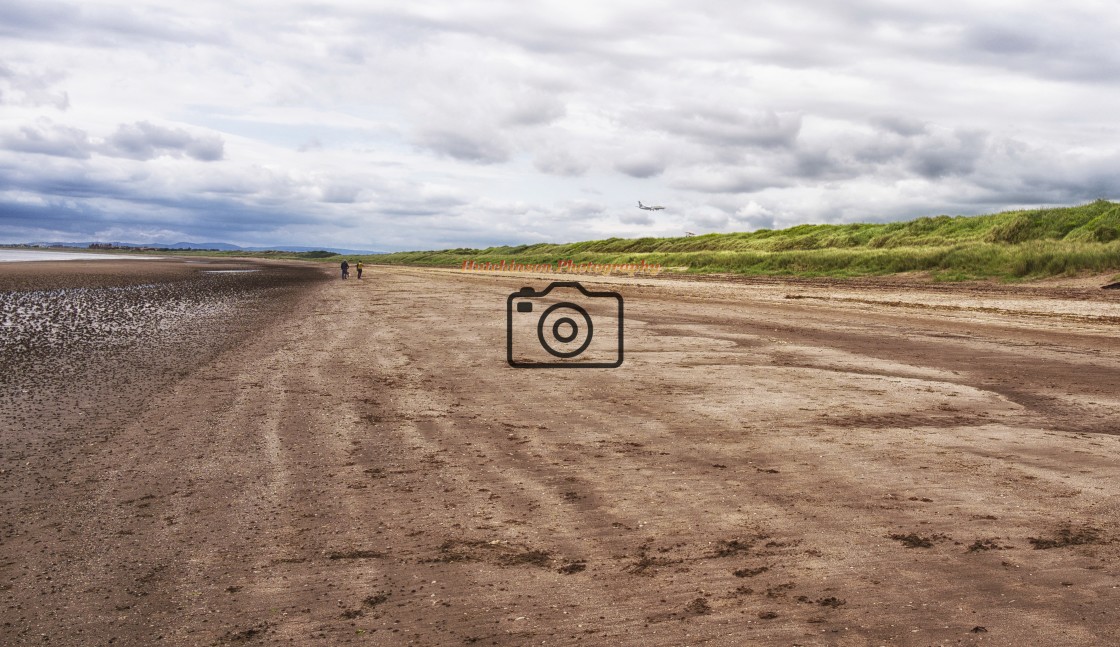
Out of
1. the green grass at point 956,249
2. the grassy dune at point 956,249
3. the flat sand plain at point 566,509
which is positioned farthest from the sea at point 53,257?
the flat sand plain at point 566,509

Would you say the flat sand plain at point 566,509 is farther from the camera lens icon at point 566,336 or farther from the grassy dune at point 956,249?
the grassy dune at point 956,249

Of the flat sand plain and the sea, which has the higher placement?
the sea

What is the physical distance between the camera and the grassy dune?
2919cm

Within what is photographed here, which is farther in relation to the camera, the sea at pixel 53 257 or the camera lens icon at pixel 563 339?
the sea at pixel 53 257

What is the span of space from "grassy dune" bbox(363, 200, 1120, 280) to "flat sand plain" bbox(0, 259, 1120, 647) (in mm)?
22326

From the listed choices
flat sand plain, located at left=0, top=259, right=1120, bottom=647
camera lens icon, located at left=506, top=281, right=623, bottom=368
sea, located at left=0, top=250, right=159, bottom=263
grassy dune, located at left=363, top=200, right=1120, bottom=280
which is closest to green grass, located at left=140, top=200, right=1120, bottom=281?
grassy dune, located at left=363, top=200, right=1120, bottom=280

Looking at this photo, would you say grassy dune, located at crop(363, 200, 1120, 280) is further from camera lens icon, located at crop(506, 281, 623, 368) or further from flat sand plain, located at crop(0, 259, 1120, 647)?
flat sand plain, located at crop(0, 259, 1120, 647)

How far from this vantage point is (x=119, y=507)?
4.68 metres

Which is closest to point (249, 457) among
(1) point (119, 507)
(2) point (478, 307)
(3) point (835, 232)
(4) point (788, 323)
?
(1) point (119, 507)

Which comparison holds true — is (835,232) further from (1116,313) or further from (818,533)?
(818,533)

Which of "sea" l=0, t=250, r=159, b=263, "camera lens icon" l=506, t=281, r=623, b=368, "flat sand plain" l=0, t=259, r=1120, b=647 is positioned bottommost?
"flat sand plain" l=0, t=259, r=1120, b=647

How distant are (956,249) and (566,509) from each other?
36213 millimetres

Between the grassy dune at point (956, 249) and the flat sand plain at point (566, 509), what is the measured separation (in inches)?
879

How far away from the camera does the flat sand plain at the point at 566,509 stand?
326 centimetres
